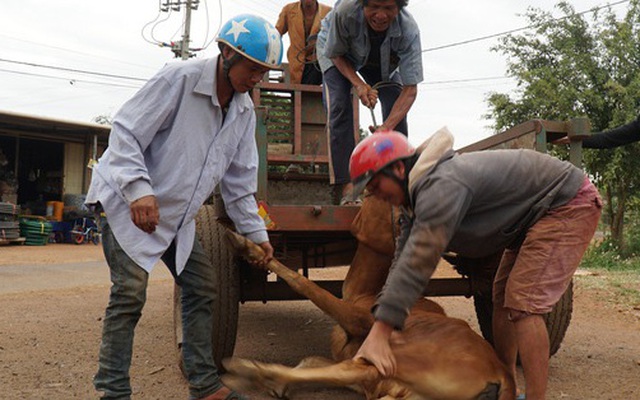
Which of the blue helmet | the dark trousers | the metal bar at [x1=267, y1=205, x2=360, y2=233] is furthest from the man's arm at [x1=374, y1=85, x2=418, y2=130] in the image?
the blue helmet

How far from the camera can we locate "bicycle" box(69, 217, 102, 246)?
18531mm

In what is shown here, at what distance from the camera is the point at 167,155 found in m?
3.01

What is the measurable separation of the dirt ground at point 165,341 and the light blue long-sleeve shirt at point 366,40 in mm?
2233

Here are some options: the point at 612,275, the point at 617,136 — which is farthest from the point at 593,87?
the point at 617,136

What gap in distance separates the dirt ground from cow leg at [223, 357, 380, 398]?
10cm

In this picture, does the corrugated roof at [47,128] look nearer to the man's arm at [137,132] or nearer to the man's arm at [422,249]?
the man's arm at [137,132]

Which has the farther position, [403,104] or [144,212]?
[403,104]

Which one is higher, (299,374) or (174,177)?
(174,177)

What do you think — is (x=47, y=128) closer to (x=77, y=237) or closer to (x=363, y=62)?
(x=77, y=237)

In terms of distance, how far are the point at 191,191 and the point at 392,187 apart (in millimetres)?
961

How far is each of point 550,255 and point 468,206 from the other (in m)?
0.52

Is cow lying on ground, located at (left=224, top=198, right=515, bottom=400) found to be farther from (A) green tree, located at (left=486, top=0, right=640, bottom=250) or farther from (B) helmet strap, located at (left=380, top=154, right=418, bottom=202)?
(A) green tree, located at (left=486, top=0, right=640, bottom=250)

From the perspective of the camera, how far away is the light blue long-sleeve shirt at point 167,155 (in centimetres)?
286

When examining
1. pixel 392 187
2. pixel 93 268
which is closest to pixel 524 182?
pixel 392 187
